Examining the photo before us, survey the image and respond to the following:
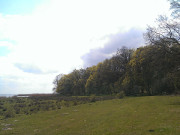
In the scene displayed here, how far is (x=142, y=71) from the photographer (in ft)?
177

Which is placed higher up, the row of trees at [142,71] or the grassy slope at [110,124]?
the row of trees at [142,71]

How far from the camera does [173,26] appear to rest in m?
22.7

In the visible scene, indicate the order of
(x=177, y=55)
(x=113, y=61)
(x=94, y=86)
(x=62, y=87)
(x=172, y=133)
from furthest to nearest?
(x=62, y=87) < (x=94, y=86) < (x=113, y=61) < (x=177, y=55) < (x=172, y=133)

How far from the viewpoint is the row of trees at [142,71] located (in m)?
22.8

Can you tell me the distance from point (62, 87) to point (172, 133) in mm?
103818

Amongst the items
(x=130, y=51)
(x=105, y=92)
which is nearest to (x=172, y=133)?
(x=130, y=51)

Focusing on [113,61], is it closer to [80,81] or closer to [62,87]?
[80,81]

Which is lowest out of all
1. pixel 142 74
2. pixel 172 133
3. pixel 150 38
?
pixel 172 133

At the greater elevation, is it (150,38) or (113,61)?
(113,61)

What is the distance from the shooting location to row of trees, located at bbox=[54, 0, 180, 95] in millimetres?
22766

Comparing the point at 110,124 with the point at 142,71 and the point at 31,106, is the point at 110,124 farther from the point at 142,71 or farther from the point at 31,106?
the point at 142,71

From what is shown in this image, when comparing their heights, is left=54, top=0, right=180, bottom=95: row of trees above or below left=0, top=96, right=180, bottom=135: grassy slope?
above

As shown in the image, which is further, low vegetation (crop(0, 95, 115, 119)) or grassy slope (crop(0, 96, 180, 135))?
low vegetation (crop(0, 95, 115, 119))

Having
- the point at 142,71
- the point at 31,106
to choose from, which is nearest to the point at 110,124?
the point at 31,106
